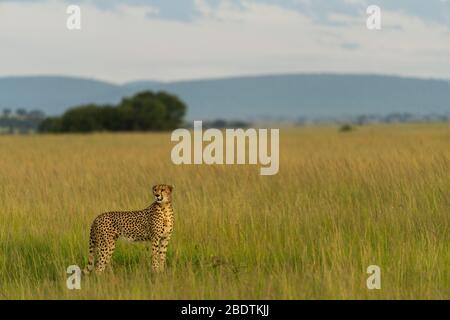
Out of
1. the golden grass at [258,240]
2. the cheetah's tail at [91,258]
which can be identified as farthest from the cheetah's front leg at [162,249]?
the cheetah's tail at [91,258]

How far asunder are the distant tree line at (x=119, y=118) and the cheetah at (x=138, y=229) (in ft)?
220

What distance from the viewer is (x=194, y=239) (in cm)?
811

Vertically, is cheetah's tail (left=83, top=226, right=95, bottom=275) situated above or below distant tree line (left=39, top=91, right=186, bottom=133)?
below

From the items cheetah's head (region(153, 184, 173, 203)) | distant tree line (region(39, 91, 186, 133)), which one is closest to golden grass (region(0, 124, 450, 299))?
cheetah's head (region(153, 184, 173, 203))

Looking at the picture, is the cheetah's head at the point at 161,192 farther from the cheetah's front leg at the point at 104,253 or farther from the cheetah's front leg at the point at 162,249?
the cheetah's front leg at the point at 104,253

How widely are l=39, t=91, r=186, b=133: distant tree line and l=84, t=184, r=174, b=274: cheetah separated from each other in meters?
67.2

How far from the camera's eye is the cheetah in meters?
6.39

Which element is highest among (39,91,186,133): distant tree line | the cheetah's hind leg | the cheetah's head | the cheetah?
(39,91,186,133): distant tree line

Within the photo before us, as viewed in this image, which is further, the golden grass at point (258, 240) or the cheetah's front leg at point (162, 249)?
the cheetah's front leg at point (162, 249)

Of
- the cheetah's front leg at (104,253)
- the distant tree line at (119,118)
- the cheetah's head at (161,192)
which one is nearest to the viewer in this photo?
the cheetah's head at (161,192)

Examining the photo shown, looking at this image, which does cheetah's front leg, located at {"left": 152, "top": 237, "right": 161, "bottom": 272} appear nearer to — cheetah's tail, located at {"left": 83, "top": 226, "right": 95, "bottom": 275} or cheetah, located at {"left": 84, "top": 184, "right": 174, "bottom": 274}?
cheetah, located at {"left": 84, "top": 184, "right": 174, "bottom": 274}

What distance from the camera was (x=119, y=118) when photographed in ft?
247

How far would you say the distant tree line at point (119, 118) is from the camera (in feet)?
244
